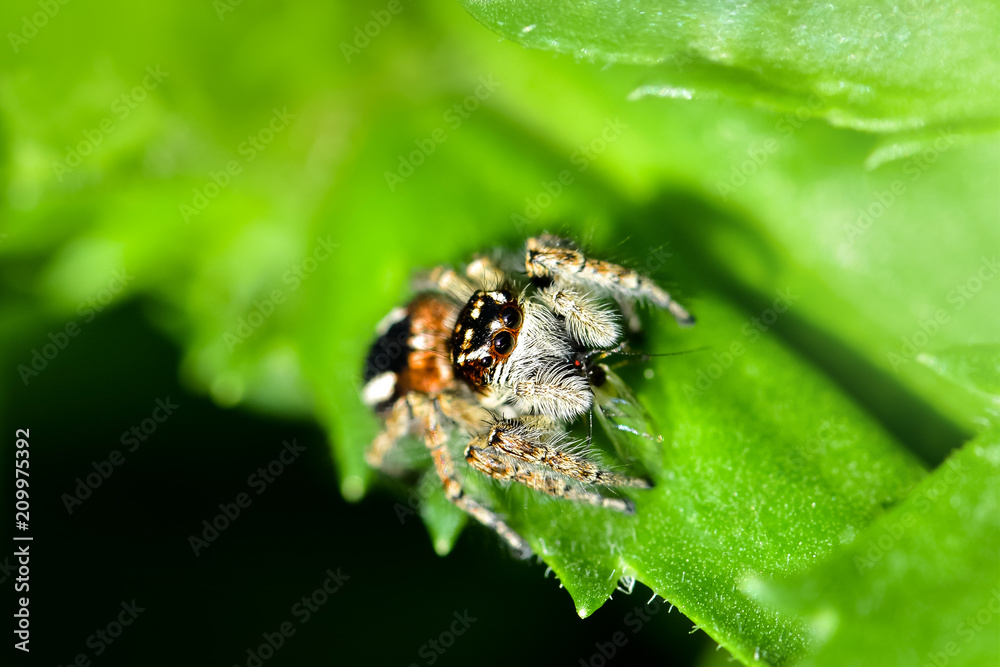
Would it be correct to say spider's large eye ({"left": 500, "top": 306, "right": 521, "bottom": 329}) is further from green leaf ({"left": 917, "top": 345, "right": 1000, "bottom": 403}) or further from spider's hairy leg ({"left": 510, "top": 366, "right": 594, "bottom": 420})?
green leaf ({"left": 917, "top": 345, "right": 1000, "bottom": 403})

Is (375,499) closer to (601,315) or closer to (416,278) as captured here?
(416,278)

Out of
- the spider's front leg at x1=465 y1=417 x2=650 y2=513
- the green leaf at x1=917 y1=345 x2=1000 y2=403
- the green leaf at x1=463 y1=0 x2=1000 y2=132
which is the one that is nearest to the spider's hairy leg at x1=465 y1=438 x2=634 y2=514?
the spider's front leg at x1=465 y1=417 x2=650 y2=513

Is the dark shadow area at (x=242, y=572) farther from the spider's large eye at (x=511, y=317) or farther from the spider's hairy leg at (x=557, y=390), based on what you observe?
the spider's large eye at (x=511, y=317)

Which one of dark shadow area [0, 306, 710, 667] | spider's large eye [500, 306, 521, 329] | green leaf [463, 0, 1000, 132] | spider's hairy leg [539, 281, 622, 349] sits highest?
green leaf [463, 0, 1000, 132]

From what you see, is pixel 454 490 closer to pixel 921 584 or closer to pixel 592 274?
pixel 592 274

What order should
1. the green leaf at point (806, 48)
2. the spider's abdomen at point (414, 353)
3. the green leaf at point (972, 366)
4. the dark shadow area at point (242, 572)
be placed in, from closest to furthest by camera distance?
the green leaf at point (972, 366), the green leaf at point (806, 48), the spider's abdomen at point (414, 353), the dark shadow area at point (242, 572)

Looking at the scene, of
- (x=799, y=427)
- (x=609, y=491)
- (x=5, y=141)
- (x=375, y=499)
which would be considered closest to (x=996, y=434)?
(x=799, y=427)

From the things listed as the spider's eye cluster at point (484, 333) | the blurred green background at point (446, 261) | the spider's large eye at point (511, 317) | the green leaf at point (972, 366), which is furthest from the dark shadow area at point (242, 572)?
the green leaf at point (972, 366)
